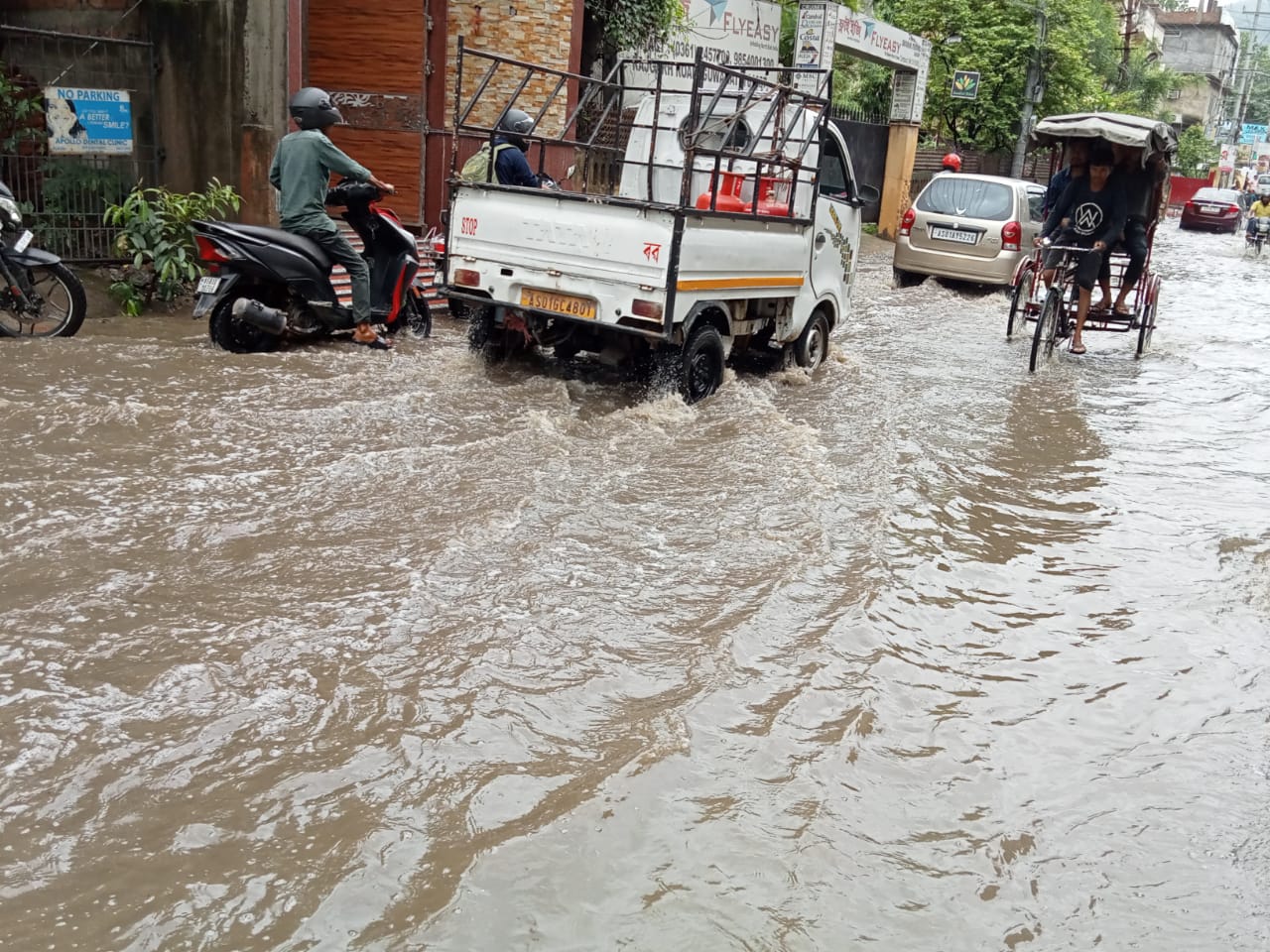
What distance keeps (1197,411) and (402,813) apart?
8159 mm

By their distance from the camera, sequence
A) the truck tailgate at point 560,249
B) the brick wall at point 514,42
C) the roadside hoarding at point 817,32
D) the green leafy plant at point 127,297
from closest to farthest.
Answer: the truck tailgate at point 560,249
the green leafy plant at point 127,297
the brick wall at point 514,42
the roadside hoarding at point 817,32

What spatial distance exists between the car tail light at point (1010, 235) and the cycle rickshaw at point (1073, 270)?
2783 millimetres

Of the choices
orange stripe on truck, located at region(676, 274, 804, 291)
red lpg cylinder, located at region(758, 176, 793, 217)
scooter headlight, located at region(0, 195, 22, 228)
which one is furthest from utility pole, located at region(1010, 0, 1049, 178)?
scooter headlight, located at region(0, 195, 22, 228)

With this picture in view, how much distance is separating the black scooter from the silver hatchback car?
830cm

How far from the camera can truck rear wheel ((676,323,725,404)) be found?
24.0 ft

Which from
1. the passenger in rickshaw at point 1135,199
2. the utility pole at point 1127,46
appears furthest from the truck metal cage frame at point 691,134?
the utility pole at point 1127,46

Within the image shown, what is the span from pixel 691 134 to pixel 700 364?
1.60 metres

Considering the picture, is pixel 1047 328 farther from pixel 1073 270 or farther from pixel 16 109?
pixel 16 109

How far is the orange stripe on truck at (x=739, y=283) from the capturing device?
275 inches

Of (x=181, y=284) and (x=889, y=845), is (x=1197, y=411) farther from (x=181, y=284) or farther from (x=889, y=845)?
(x=181, y=284)

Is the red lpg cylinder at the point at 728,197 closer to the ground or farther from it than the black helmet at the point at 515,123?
closer to the ground

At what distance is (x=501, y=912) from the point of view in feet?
8.66

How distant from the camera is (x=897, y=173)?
2384 centimetres

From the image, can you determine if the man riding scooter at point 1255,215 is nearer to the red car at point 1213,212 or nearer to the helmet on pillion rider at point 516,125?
the red car at point 1213,212
